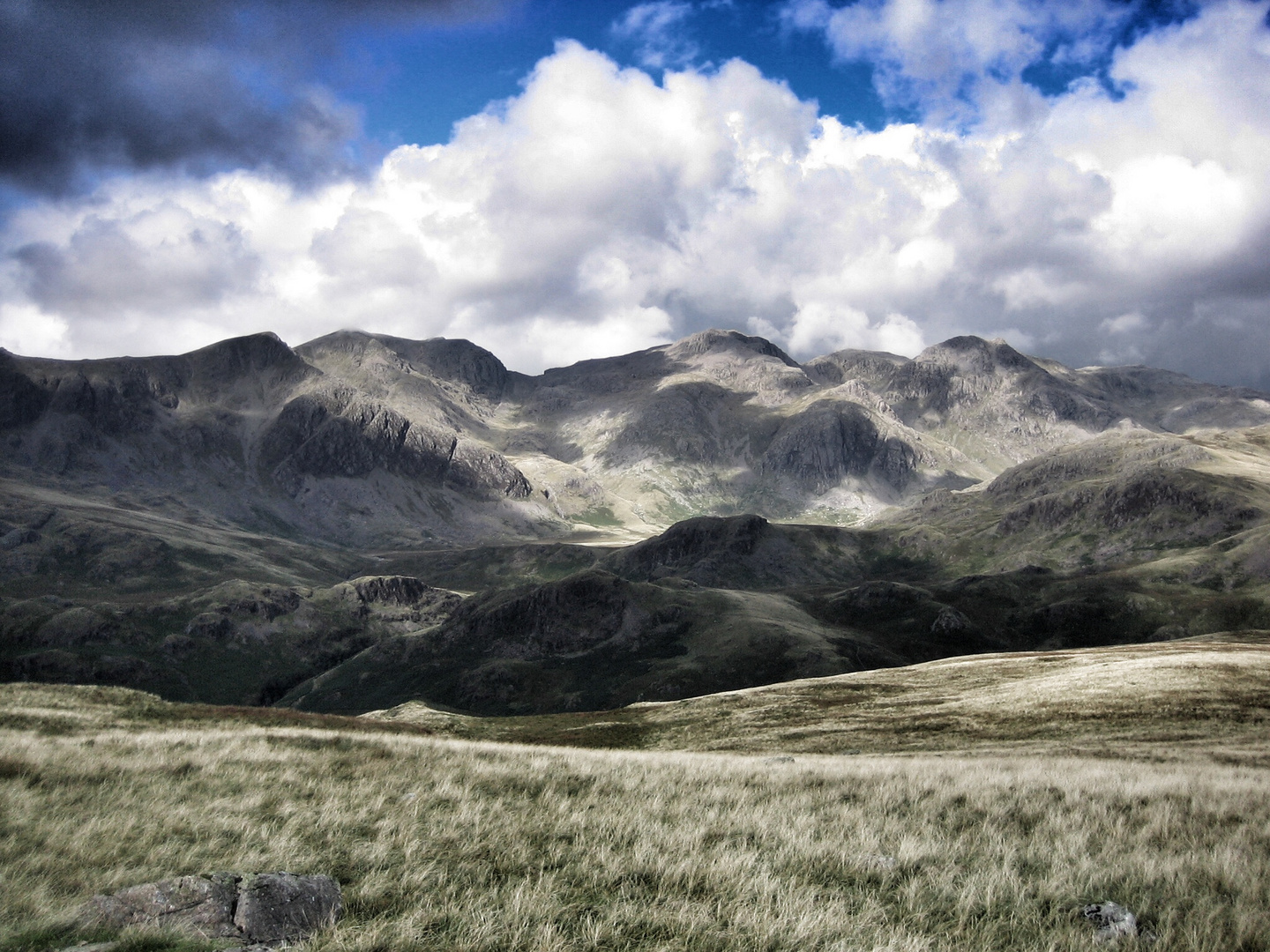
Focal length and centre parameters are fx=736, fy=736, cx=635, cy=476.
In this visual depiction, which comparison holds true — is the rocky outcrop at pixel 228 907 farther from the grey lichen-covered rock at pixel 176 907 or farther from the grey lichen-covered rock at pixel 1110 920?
the grey lichen-covered rock at pixel 1110 920

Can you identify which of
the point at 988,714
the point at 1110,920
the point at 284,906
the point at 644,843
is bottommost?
the point at 988,714

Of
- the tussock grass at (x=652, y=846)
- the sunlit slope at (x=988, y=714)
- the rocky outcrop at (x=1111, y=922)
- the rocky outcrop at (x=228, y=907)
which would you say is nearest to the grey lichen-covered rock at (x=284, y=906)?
the rocky outcrop at (x=228, y=907)

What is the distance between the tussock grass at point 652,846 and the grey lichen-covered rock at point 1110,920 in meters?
0.23

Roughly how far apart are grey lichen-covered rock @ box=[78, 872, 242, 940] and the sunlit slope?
34.4 metres

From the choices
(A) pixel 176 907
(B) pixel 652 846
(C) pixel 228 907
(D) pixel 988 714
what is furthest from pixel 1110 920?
(D) pixel 988 714

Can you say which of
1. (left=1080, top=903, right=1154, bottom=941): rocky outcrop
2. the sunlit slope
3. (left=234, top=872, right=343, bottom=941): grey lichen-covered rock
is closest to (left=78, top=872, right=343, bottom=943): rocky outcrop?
(left=234, top=872, right=343, bottom=941): grey lichen-covered rock

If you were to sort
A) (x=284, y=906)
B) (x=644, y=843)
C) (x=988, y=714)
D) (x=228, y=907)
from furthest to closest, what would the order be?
(x=988, y=714) → (x=644, y=843) → (x=284, y=906) → (x=228, y=907)

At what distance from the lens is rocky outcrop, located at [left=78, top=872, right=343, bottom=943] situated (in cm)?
798

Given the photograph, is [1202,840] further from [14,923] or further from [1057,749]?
[1057,749]

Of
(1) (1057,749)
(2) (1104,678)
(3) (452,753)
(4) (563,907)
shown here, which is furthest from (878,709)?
(4) (563,907)

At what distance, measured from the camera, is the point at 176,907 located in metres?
8.30

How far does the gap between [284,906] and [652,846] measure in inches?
200

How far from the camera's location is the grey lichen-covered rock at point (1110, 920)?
8.12 m

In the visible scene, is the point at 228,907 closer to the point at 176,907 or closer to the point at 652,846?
the point at 176,907
